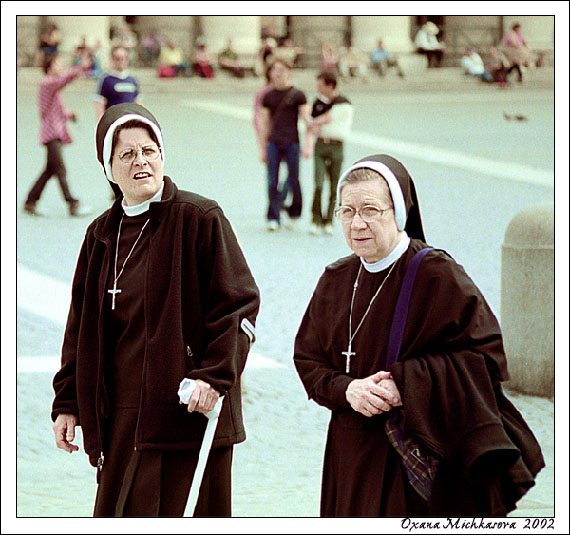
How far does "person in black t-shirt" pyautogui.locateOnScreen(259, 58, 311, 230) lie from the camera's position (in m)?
12.2

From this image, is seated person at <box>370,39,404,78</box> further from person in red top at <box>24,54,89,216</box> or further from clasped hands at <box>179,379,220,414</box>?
clasped hands at <box>179,379,220,414</box>

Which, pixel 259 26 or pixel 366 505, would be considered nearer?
pixel 366 505

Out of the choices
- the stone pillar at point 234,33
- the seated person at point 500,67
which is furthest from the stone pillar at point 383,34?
the stone pillar at point 234,33

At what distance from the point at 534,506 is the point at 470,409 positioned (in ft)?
4.78

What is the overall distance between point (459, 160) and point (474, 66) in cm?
1398

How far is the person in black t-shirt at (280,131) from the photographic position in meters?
12.2

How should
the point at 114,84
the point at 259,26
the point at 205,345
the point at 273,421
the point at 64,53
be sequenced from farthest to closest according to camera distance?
1. the point at 259,26
2. the point at 64,53
3. the point at 114,84
4. the point at 273,421
5. the point at 205,345

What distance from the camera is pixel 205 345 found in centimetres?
441

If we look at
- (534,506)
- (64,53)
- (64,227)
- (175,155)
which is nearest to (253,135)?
(175,155)

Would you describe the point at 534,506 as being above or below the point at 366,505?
below

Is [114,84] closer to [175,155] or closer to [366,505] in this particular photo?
[175,155]

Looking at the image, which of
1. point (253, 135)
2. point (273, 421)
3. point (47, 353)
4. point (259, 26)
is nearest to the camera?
point (273, 421)

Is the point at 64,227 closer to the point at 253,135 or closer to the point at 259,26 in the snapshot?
the point at 253,135

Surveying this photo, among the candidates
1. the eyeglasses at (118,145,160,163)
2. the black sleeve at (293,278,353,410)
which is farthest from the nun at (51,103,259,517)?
the black sleeve at (293,278,353,410)
